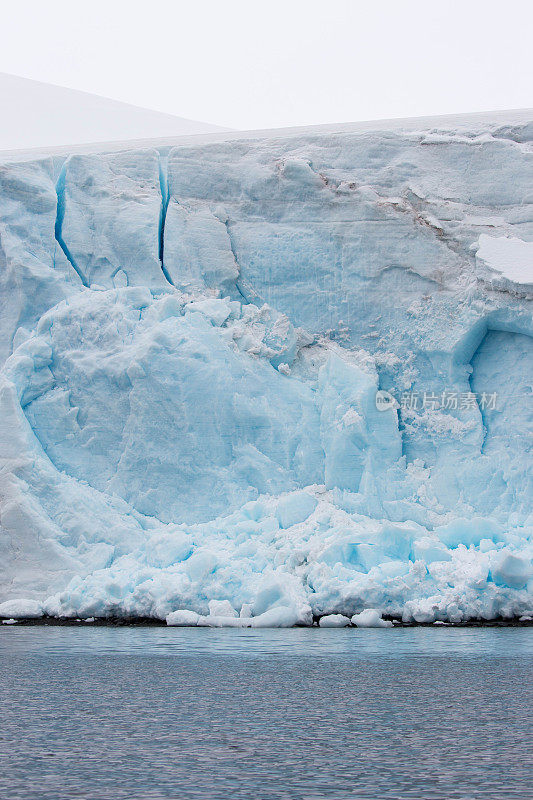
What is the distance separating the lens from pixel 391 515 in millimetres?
10117

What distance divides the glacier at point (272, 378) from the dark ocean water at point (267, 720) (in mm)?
1659

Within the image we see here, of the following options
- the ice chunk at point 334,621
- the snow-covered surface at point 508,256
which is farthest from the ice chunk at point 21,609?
the snow-covered surface at point 508,256

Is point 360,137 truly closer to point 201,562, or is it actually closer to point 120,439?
point 120,439

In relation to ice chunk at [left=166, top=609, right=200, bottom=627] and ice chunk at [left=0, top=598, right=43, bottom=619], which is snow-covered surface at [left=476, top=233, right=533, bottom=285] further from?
ice chunk at [left=0, top=598, right=43, bottom=619]

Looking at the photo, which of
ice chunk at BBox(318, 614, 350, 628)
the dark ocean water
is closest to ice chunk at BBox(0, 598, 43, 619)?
the dark ocean water

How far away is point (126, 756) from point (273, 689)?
1.66 m

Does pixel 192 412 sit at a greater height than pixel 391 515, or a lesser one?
greater

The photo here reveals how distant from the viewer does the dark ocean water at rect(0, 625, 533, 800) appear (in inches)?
128

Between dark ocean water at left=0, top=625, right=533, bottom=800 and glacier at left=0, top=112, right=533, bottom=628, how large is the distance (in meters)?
1.66

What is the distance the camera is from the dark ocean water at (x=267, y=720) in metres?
3.24

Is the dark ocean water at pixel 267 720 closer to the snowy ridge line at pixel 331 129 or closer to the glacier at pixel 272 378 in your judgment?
the glacier at pixel 272 378

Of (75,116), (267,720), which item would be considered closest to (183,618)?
(267,720)

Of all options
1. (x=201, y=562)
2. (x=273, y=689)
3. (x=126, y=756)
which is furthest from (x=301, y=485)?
(x=126, y=756)

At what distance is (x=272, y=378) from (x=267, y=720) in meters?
6.77
